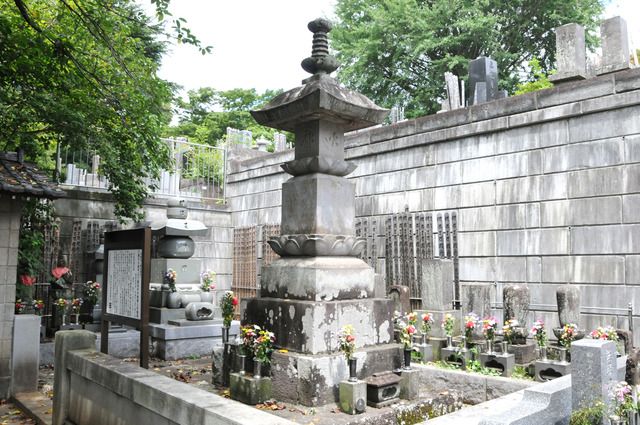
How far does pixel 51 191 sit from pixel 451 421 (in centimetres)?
676

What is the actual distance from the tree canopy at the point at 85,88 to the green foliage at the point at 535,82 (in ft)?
49.2

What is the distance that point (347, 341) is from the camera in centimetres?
552

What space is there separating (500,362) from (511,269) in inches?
103

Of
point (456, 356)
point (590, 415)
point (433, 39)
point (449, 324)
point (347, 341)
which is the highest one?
point (433, 39)

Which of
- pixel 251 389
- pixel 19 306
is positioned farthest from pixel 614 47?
pixel 19 306

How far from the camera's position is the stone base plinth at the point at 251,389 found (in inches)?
219

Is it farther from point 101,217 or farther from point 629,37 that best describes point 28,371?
point 629,37

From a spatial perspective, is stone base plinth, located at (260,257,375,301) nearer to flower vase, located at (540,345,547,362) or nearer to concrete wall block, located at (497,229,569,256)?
flower vase, located at (540,345,547,362)

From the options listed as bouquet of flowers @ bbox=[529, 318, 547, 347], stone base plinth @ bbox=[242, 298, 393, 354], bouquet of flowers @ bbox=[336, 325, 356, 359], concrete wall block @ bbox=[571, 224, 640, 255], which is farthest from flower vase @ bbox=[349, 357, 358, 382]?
concrete wall block @ bbox=[571, 224, 640, 255]

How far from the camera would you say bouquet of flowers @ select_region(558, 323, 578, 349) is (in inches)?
285

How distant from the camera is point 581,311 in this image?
8656 millimetres

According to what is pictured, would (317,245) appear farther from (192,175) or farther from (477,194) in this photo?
(192,175)

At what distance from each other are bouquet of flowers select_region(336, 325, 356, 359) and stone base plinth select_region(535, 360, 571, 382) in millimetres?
3312

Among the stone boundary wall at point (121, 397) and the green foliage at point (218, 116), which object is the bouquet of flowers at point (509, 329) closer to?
the stone boundary wall at point (121, 397)
